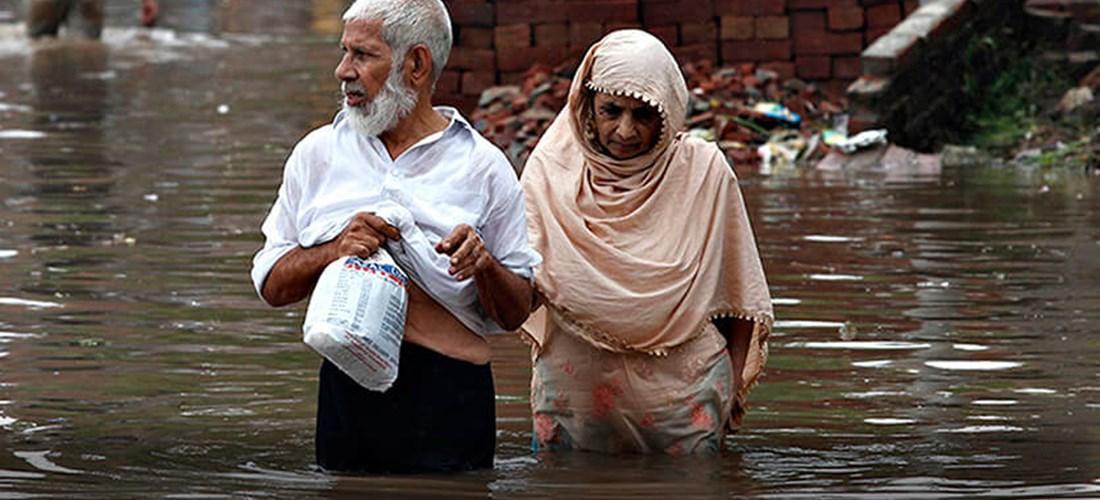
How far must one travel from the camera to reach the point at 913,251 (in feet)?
38.8

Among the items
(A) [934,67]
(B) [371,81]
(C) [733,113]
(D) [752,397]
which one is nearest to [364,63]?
(B) [371,81]

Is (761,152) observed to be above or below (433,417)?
below

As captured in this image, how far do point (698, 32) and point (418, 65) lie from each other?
44.3 ft

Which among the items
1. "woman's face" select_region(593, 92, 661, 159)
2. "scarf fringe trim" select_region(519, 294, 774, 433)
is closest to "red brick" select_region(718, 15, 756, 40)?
"scarf fringe trim" select_region(519, 294, 774, 433)

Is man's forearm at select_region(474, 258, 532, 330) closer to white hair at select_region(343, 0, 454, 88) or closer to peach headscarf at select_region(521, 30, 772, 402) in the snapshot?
white hair at select_region(343, 0, 454, 88)

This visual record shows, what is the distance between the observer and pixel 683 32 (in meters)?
19.0

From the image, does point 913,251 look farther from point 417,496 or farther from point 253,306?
point 417,496

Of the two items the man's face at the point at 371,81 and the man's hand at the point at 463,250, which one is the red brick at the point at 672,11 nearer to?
the man's face at the point at 371,81

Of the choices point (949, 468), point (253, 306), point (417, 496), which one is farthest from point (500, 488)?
point (253, 306)

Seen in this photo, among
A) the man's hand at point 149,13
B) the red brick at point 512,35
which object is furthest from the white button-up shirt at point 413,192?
the man's hand at point 149,13

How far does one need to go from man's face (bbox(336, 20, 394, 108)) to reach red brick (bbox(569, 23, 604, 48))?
42.9 feet

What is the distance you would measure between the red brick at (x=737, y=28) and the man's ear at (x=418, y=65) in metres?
13.4

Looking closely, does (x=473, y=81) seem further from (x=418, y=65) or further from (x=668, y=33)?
(x=418, y=65)

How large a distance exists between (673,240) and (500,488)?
2.68ft
